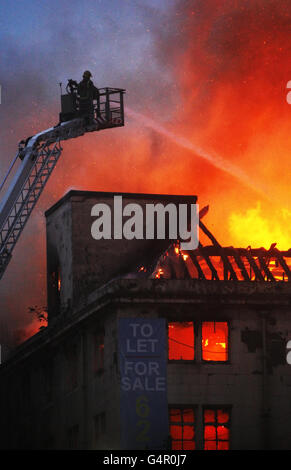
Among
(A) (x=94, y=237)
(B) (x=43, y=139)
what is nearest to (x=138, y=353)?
(A) (x=94, y=237)

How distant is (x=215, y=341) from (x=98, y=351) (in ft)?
18.5

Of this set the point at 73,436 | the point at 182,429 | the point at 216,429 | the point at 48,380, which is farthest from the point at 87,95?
the point at 216,429

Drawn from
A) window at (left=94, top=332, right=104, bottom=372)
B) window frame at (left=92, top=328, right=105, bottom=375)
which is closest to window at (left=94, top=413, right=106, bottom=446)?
window frame at (left=92, top=328, right=105, bottom=375)

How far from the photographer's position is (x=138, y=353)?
59.2 metres

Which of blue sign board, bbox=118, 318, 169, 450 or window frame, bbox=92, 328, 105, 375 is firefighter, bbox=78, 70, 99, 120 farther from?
blue sign board, bbox=118, 318, 169, 450

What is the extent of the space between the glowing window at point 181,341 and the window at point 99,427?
4.22 metres

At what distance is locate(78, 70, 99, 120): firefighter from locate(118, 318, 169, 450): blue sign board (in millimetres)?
15199

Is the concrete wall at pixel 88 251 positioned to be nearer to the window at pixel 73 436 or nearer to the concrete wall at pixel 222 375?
the concrete wall at pixel 222 375

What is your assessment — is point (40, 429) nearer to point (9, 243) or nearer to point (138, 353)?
point (9, 243)

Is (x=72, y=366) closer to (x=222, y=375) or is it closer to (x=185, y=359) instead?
(x=185, y=359)

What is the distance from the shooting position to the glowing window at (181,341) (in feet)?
198

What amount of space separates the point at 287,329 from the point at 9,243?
17.0 metres

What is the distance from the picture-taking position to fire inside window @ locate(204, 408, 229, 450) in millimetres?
59375
